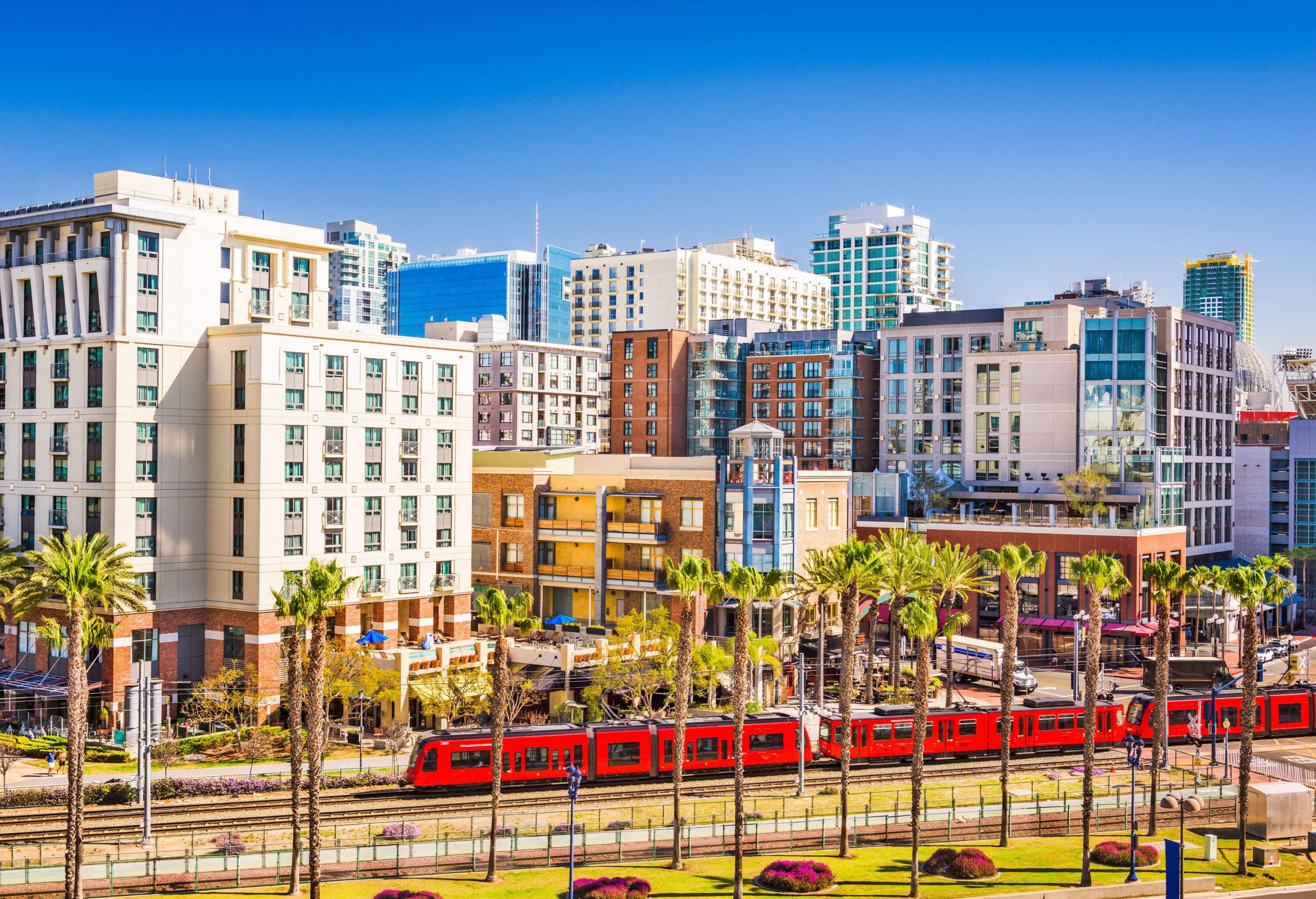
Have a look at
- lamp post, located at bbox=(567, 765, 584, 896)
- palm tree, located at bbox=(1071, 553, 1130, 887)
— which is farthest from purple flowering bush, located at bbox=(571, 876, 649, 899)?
palm tree, located at bbox=(1071, 553, 1130, 887)

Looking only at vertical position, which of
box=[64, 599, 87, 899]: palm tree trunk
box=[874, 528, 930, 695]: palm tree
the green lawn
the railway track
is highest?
box=[874, 528, 930, 695]: palm tree

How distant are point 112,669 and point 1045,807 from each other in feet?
183

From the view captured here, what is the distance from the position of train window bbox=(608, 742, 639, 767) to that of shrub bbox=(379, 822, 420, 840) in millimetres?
12714

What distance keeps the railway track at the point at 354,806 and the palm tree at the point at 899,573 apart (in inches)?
417

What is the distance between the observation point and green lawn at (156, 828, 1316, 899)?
53.9m

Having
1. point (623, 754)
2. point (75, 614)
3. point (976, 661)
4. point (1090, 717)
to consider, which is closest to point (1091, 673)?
point (1090, 717)

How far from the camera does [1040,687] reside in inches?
3976

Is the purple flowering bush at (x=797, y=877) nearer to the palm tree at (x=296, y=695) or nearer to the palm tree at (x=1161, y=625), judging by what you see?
the palm tree at (x=1161, y=625)

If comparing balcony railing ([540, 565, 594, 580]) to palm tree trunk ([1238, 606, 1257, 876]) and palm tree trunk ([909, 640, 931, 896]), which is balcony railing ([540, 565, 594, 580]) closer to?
palm tree trunk ([909, 640, 931, 896])

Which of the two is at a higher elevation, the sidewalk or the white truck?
the white truck

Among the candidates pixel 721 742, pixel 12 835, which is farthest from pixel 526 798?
pixel 12 835

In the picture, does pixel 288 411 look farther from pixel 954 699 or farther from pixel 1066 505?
pixel 1066 505

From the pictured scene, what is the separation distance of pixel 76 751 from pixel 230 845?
7848 millimetres

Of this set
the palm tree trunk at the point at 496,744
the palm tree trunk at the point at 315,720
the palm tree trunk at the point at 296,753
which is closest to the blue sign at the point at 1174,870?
the palm tree trunk at the point at 496,744
